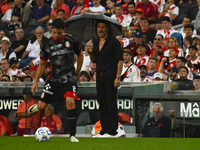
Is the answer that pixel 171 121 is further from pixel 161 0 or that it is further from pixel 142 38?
pixel 161 0

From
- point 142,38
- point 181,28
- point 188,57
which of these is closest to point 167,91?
point 188,57

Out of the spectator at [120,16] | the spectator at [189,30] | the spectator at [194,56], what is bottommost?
the spectator at [194,56]

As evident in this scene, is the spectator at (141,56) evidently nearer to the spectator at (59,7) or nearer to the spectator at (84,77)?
the spectator at (84,77)

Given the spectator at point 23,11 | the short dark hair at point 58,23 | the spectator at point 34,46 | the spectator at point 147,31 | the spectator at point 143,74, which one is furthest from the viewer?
the spectator at point 23,11

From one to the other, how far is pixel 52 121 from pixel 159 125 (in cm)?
228

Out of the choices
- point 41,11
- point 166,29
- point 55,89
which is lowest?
point 55,89

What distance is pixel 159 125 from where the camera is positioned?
922 cm

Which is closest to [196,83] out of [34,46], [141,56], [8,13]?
[141,56]

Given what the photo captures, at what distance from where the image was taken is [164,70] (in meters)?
11.8

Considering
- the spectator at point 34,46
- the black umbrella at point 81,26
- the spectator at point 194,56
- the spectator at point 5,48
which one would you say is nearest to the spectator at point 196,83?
the spectator at point 194,56

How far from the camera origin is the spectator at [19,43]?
15414 millimetres

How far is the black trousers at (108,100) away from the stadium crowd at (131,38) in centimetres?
244

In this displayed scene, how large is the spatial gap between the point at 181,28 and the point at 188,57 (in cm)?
265

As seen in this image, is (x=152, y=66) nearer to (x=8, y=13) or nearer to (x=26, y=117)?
(x=26, y=117)
